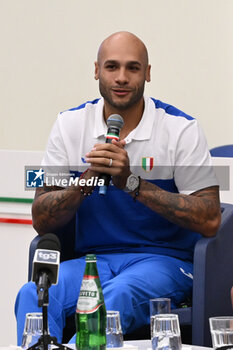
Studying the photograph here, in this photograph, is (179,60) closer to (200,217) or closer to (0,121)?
(0,121)

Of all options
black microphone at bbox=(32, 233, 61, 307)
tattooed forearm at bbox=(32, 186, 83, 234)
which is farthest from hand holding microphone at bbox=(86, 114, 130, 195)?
black microphone at bbox=(32, 233, 61, 307)

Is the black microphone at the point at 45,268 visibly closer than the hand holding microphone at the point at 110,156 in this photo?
Yes

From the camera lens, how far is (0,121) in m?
5.10

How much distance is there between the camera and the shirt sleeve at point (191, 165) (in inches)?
91.4

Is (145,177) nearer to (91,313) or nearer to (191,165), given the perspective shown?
(191,165)

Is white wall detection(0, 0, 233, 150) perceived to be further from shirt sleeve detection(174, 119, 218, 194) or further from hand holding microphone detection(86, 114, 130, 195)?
hand holding microphone detection(86, 114, 130, 195)

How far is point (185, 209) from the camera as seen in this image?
226 cm

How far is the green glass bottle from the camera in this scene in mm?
1445

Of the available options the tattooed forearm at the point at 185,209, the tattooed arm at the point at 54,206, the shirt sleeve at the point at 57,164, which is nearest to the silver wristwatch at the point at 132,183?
the tattooed forearm at the point at 185,209

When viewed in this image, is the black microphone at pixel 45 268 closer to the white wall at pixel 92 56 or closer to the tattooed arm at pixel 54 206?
the tattooed arm at pixel 54 206

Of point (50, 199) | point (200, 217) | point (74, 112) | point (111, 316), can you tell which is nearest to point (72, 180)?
point (50, 199)

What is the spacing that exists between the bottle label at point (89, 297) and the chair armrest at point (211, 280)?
2.50 ft

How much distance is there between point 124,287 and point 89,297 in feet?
2.09

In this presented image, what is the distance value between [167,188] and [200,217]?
0.18 metres
